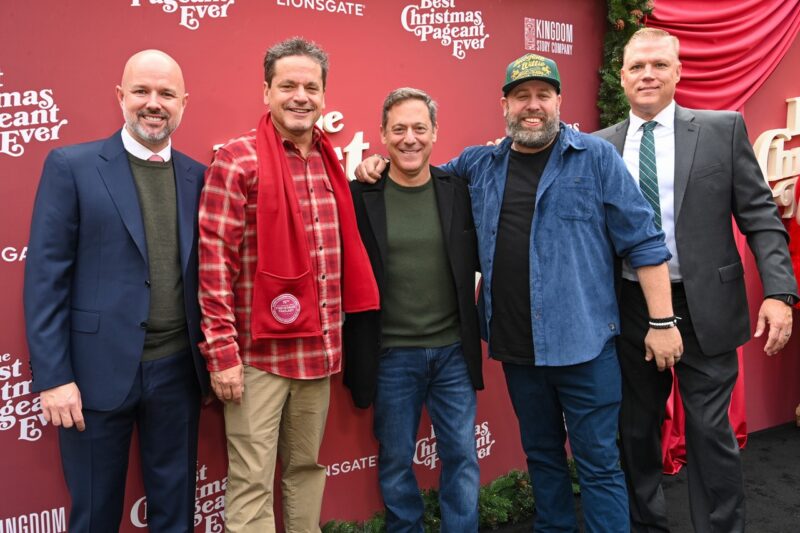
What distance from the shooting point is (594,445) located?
99.0 inches

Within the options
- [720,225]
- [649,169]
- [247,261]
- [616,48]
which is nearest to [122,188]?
[247,261]

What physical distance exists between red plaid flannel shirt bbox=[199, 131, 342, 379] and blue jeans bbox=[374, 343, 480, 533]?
0.27 metres

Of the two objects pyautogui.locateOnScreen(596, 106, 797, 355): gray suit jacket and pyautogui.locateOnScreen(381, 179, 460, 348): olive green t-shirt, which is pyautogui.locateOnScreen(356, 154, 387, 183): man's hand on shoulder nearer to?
pyautogui.locateOnScreen(381, 179, 460, 348): olive green t-shirt

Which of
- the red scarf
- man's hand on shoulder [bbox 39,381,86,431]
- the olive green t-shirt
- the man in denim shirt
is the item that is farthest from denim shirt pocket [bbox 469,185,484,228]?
man's hand on shoulder [bbox 39,381,86,431]

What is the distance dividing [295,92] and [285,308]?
2.40 feet

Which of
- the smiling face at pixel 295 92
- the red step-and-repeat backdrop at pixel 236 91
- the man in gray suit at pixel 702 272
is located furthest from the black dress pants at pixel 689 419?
the smiling face at pixel 295 92

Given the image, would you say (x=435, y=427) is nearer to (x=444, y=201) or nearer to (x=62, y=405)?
(x=444, y=201)

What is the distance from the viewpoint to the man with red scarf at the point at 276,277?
2205 millimetres

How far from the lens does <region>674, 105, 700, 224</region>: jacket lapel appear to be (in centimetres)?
264

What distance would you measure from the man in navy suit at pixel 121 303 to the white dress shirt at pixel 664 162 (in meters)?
1.70

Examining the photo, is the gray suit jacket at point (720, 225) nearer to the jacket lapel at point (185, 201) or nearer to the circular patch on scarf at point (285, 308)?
the circular patch on scarf at point (285, 308)

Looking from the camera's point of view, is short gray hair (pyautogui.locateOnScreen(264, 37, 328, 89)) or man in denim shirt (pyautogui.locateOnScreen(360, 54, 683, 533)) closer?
short gray hair (pyautogui.locateOnScreen(264, 37, 328, 89))

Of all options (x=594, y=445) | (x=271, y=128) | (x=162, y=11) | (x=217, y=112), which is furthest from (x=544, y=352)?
(x=162, y=11)

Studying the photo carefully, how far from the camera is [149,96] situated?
2.17 metres
